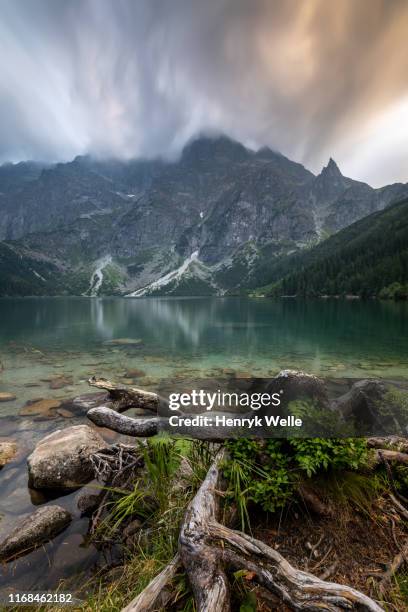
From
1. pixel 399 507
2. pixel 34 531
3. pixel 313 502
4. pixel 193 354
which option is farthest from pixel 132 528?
pixel 193 354

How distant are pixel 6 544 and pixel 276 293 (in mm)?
198650

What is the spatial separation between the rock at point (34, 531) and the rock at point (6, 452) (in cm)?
412

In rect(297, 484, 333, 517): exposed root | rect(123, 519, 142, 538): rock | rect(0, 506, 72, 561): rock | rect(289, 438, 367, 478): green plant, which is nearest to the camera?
rect(289, 438, 367, 478): green plant

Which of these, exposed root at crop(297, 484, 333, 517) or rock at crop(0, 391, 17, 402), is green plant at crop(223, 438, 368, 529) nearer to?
exposed root at crop(297, 484, 333, 517)

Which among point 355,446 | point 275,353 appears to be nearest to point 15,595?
point 355,446

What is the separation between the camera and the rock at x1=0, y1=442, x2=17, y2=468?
9818 mm

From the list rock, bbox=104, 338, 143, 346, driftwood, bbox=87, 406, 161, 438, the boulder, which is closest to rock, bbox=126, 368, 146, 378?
rock, bbox=104, 338, 143, 346

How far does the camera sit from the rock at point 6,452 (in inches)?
387

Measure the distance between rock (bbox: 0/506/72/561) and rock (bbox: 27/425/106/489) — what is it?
1070 mm

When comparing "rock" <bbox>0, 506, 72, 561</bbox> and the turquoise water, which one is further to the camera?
the turquoise water

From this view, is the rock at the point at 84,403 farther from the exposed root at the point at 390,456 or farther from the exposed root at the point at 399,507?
the exposed root at the point at 399,507

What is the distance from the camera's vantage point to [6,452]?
10242mm

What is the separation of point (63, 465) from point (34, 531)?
1851 millimetres

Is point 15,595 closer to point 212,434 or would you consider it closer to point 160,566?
point 160,566
